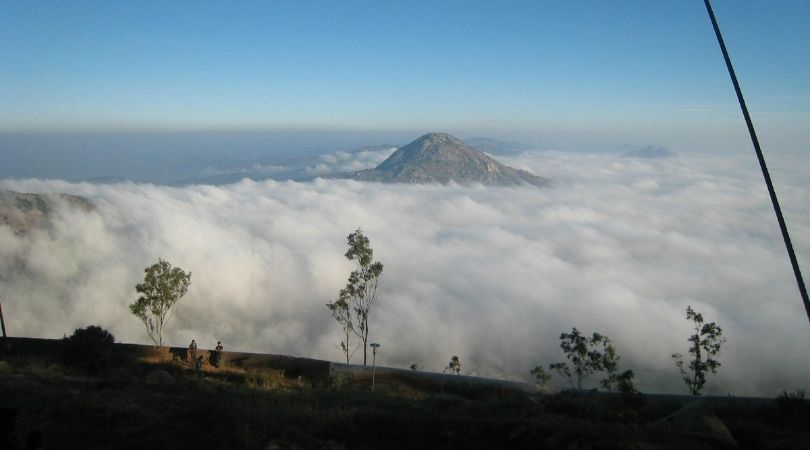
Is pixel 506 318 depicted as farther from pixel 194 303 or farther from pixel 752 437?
pixel 752 437

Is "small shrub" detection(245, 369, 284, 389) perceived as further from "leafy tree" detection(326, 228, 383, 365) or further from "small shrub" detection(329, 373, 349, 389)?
"leafy tree" detection(326, 228, 383, 365)

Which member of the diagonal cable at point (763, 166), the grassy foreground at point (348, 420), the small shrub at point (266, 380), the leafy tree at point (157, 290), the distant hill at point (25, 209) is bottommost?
the small shrub at point (266, 380)

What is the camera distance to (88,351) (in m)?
21.0

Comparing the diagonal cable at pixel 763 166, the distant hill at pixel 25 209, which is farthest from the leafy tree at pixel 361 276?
the distant hill at pixel 25 209

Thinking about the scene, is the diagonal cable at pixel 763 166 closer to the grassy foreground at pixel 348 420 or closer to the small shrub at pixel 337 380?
the grassy foreground at pixel 348 420

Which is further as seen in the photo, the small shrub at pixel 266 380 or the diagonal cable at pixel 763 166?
the small shrub at pixel 266 380

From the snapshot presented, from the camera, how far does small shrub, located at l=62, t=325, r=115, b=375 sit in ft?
66.3

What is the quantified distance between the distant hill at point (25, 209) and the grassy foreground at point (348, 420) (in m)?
165

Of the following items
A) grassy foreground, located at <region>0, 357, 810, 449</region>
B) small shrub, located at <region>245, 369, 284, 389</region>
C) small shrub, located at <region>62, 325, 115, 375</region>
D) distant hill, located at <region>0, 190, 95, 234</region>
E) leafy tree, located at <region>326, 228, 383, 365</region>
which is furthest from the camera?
distant hill, located at <region>0, 190, 95, 234</region>

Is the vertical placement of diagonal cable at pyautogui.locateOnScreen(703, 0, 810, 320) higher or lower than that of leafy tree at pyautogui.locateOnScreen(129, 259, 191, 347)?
higher

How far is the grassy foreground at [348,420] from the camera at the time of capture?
33.5 ft

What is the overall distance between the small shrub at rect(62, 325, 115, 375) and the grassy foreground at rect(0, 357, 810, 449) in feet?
12.5

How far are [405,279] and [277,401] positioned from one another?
175 metres

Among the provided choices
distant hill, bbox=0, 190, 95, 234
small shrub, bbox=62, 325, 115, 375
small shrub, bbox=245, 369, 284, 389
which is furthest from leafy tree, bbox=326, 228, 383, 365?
distant hill, bbox=0, 190, 95, 234
